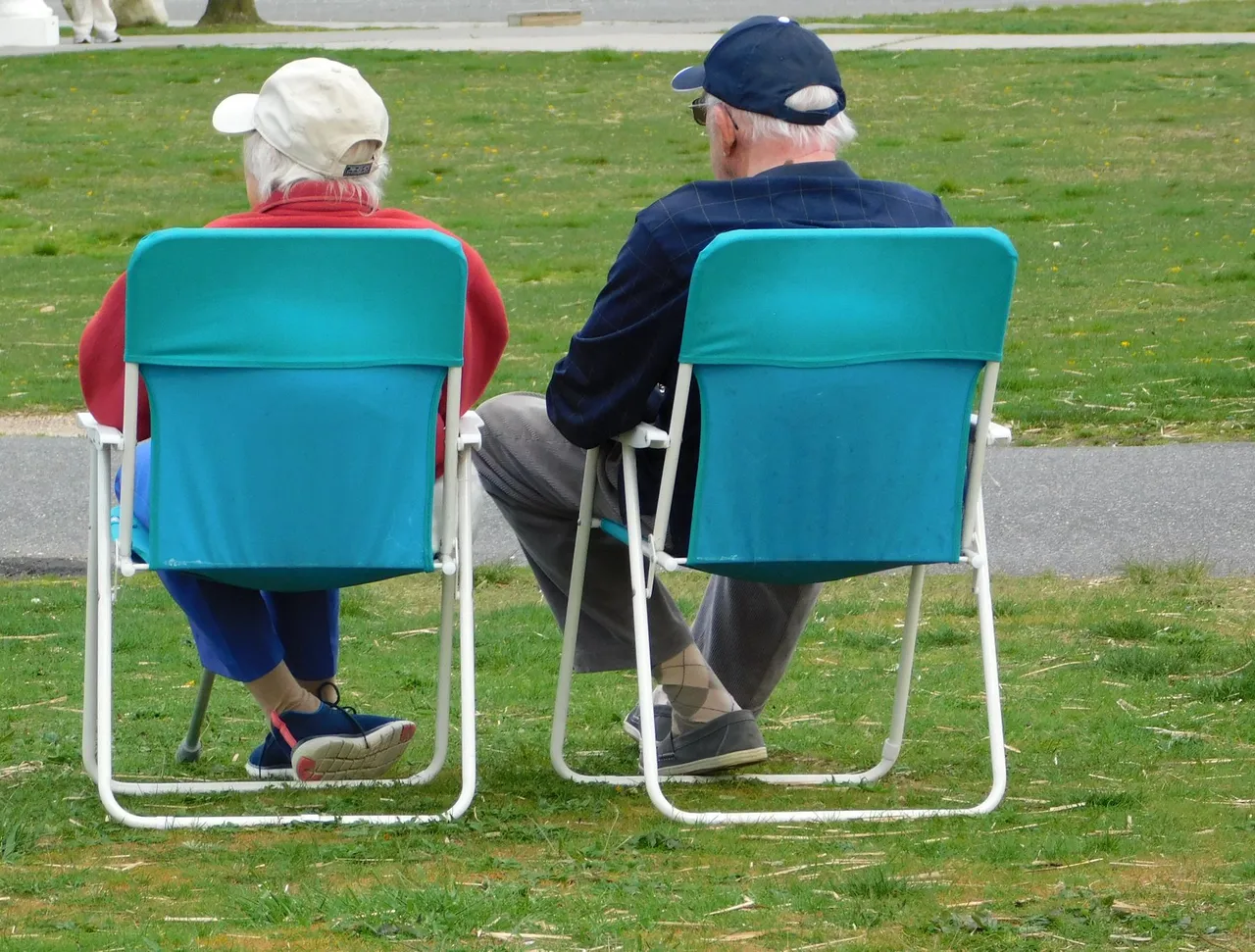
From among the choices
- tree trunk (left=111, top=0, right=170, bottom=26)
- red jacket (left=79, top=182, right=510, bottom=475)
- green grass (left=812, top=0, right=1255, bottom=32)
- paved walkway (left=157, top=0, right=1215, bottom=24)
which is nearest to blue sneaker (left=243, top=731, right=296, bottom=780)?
red jacket (left=79, top=182, right=510, bottom=475)

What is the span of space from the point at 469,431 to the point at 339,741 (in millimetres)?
689

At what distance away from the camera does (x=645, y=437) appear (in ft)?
11.7

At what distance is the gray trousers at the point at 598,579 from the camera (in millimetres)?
3936

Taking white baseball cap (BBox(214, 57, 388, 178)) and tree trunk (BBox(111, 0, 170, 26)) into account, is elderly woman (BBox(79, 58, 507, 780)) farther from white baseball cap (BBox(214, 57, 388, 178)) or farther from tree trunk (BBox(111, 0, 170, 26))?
tree trunk (BBox(111, 0, 170, 26))

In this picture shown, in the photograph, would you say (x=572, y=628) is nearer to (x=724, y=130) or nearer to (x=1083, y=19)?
(x=724, y=130)

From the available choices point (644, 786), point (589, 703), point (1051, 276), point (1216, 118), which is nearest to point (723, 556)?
point (644, 786)

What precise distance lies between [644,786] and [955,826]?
0.68 metres

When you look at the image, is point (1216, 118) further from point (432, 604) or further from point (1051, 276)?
point (432, 604)

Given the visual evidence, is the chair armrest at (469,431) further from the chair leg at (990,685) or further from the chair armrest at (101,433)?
the chair leg at (990,685)

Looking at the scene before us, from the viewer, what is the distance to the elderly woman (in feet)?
11.9

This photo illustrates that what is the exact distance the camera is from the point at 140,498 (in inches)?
145

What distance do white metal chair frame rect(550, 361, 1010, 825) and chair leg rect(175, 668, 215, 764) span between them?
725 mm

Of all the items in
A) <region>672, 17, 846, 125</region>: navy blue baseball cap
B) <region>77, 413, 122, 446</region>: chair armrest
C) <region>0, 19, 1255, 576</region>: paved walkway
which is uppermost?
<region>672, 17, 846, 125</region>: navy blue baseball cap

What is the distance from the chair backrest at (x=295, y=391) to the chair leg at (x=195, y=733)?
0.61 meters
